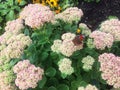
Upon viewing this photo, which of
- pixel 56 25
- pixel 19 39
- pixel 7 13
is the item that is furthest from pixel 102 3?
pixel 19 39

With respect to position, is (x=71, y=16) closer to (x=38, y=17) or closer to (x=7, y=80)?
(x=38, y=17)


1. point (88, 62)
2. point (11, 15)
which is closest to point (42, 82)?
point (88, 62)

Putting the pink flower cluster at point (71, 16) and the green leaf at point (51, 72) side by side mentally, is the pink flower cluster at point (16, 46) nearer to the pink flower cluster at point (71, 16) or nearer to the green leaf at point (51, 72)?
the green leaf at point (51, 72)

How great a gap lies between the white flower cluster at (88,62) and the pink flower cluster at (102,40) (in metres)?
0.11

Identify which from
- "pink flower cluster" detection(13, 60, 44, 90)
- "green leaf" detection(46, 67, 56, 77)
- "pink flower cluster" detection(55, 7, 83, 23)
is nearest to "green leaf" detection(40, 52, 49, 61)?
"green leaf" detection(46, 67, 56, 77)

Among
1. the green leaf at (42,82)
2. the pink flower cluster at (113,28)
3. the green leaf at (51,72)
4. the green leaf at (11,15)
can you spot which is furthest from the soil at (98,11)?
the green leaf at (42,82)

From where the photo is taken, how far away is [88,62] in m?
2.33

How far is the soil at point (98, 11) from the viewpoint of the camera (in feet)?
13.0

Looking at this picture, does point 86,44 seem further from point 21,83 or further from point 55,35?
point 21,83

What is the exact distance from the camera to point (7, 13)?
3939mm

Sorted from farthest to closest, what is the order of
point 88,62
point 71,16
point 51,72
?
point 71,16, point 51,72, point 88,62

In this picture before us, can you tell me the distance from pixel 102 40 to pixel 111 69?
240mm

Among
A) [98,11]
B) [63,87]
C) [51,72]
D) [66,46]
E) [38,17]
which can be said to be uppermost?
[38,17]

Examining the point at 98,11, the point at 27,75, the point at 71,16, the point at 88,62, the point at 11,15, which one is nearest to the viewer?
the point at 27,75
